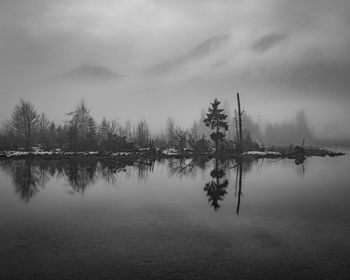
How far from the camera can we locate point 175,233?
838 centimetres

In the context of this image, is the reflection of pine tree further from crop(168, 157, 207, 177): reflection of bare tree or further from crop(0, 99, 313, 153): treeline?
crop(0, 99, 313, 153): treeline

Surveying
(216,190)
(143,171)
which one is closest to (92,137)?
(143,171)

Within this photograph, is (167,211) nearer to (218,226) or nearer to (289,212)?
(218,226)

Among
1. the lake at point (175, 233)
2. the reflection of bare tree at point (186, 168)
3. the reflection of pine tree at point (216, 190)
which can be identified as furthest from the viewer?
the reflection of bare tree at point (186, 168)

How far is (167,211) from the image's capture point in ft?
36.6

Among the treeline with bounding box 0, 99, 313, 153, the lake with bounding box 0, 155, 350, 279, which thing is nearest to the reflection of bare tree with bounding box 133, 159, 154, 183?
the lake with bounding box 0, 155, 350, 279

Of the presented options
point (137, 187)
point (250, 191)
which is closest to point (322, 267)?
point (250, 191)

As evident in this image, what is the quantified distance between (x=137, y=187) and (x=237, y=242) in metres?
10.1

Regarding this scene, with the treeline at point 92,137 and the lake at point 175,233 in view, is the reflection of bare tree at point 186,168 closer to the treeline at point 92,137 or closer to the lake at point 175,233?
the lake at point 175,233

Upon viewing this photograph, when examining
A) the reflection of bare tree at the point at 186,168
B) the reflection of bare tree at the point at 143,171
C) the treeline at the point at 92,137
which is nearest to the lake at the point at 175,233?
the reflection of bare tree at the point at 143,171

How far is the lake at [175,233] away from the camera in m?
5.99

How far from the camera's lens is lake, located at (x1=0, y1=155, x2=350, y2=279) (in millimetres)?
5992

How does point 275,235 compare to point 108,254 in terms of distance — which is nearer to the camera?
point 108,254

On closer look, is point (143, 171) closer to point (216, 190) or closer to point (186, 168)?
point (186, 168)
